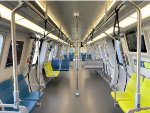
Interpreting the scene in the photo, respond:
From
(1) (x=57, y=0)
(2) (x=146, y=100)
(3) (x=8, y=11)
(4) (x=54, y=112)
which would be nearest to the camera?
(3) (x=8, y=11)

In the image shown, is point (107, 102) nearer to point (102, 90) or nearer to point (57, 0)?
point (102, 90)

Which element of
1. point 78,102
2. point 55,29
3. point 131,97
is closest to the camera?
point 131,97

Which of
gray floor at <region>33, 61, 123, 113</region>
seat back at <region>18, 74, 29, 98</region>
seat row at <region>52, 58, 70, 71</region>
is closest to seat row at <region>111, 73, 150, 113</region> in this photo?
gray floor at <region>33, 61, 123, 113</region>

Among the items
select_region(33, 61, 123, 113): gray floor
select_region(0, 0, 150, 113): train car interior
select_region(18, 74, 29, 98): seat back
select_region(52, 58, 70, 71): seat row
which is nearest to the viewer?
select_region(0, 0, 150, 113): train car interior

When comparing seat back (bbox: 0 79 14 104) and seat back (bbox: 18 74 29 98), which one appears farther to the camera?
seat back (bbox: 18 74 29 98)

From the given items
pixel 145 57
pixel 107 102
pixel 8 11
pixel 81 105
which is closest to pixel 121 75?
pixel 107 102

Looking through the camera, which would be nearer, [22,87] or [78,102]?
[22,87]

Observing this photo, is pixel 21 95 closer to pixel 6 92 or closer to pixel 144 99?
pixel 6 92

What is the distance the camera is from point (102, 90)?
7.46 m

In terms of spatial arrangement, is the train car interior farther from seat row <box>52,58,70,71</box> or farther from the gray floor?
seat row <box>52,58,70,71</box>

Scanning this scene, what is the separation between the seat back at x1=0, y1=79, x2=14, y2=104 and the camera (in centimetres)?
389

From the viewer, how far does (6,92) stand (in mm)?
4066

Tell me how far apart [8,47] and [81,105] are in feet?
8.19

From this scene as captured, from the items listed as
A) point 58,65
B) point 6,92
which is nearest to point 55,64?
point 58,65
